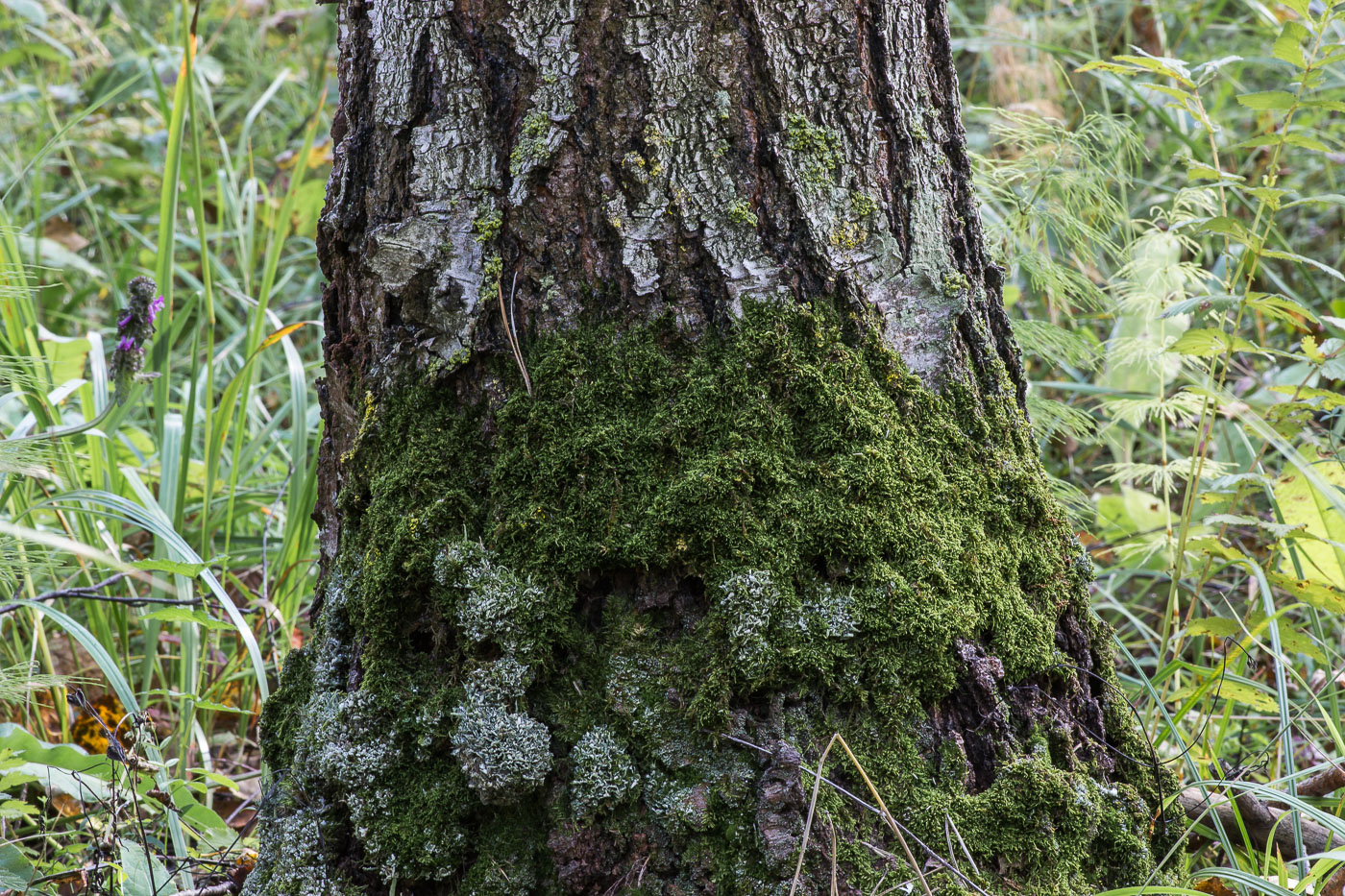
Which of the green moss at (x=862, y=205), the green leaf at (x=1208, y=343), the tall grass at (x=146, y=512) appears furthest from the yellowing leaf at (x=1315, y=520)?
the tall grass at (x=146, y=512)

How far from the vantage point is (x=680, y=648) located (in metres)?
1.09

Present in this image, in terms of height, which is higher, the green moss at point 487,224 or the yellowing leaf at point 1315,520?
the green moss at point 487,224

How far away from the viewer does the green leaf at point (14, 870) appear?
3.78 feet

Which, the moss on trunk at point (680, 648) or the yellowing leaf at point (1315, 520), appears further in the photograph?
the yellowing leaf at point (1315, 520)

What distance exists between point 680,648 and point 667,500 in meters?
0.18

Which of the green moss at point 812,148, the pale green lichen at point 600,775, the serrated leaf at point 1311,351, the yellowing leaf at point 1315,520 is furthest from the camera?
the yellowing leaf at point 1315,520

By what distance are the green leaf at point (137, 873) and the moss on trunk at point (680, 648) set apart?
0.73ft

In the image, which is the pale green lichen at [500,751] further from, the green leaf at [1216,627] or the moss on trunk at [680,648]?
the green leaf at [1216,627]

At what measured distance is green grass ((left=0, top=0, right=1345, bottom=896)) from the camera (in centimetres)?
145

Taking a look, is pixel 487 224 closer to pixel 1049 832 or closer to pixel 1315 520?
pixel 1049 832

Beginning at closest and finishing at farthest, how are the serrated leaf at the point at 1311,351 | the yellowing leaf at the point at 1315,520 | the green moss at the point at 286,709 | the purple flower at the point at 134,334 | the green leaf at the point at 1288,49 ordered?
the green moss at the point at 286,709, the green leaf at the point at 1288,49, the serrated leaf at the point at 1311,351, the purple flower at the point at 134,334, the yellowing leaf at the point at 1315,520

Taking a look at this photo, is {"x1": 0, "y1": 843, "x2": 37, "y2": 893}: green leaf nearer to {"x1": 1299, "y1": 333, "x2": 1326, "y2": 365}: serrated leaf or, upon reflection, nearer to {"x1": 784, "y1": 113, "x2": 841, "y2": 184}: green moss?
{"x1": 784, "y1": 113, "x2": 841, "y2": 184}: green moss

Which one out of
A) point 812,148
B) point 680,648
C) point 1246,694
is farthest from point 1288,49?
point 680,648

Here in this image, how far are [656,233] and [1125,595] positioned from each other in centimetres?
248
